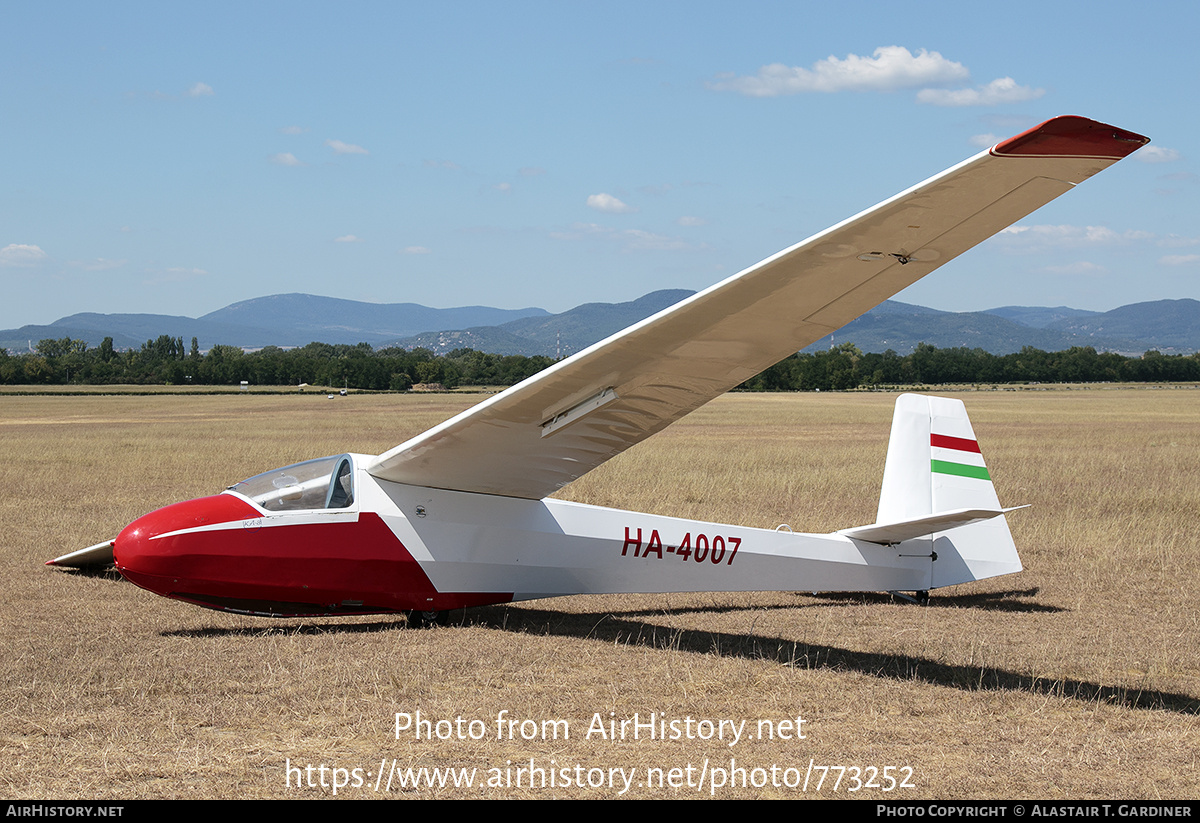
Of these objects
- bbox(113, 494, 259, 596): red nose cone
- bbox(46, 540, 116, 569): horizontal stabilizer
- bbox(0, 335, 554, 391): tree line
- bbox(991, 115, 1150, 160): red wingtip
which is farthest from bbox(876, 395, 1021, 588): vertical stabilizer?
bbox(0, 335, 554, 391): tree line

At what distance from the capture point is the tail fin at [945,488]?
33.0 ft

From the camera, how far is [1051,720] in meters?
6.18

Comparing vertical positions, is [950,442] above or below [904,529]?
above

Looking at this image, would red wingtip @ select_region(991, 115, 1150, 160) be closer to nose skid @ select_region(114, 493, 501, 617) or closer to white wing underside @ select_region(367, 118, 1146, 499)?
white wing underside @ select_region(367, 118, 1146, 499)

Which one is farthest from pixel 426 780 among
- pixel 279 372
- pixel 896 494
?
pixel 279 372

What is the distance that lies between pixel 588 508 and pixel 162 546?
3.57 m

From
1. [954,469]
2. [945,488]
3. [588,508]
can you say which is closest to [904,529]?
[945,488]

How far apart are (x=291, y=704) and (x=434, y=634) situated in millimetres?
2130

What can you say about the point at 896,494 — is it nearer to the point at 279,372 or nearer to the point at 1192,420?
the point at 1192,420

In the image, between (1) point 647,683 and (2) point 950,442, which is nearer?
(1) point 647,683

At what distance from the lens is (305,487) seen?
815cm

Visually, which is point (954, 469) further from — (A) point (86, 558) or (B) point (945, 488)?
(A) point (86, 558)

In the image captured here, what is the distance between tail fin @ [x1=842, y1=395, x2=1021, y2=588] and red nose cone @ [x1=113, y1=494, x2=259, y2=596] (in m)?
6.07

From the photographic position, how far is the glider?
5.45 meters
